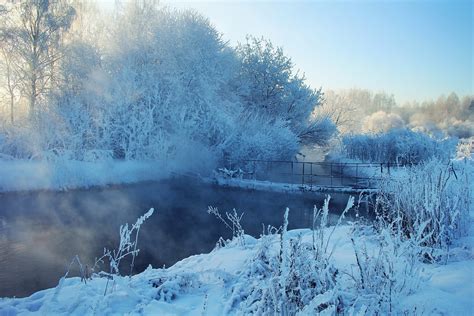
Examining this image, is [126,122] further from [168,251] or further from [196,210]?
[168,251]

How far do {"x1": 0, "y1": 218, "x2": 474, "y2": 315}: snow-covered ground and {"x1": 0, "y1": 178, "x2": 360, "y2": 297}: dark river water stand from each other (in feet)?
10.1

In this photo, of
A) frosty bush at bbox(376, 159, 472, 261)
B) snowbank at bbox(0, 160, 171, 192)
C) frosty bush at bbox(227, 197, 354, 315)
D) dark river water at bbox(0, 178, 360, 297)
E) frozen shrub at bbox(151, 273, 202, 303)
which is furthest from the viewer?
snowbank at bbox(0, 160, 171, 192)

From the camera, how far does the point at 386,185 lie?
8.56 metres

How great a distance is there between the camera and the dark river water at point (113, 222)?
873cm

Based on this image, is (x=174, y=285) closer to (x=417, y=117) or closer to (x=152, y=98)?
(x=152, y=98)

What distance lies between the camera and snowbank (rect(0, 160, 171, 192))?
52.3ft

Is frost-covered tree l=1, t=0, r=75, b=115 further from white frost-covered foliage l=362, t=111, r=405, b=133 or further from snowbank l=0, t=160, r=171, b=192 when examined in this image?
white frost-covered foliage l=362, t=111, r=405, b=133

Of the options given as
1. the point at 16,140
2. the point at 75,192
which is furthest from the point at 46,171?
the point at 16,140

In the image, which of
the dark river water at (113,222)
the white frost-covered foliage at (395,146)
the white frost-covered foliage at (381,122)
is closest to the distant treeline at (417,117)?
the white frost-covered foliage at (381,122)

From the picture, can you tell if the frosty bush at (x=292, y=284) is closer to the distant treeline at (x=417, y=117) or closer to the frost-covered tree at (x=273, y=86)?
the frost-covered tree at (x=273, y=86)

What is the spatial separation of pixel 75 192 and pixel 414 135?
22.4 meters

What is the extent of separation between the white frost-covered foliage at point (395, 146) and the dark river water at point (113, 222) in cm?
1187

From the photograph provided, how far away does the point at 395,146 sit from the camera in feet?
90.0

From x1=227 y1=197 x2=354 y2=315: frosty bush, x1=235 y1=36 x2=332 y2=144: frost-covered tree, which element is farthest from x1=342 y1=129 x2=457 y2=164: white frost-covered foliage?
x1=227 y1=197 x2=354 y2=315: frosty bush
